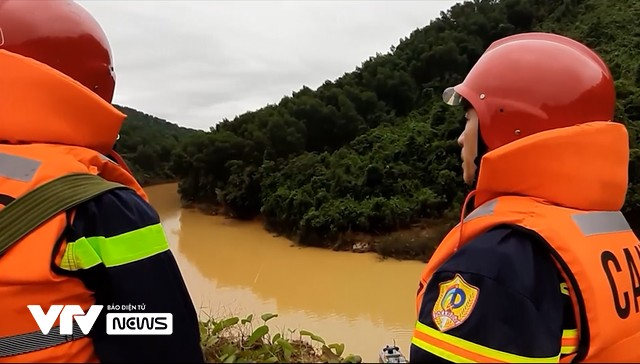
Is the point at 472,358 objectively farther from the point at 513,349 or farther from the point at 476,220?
the point at 476,220

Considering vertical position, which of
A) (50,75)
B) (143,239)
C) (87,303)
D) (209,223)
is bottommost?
(209,223)

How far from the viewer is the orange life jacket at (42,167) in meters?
1.26

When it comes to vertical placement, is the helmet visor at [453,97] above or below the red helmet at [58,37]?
below

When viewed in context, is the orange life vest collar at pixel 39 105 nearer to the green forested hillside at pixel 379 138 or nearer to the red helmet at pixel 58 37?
the red helmet at pixel 58 37

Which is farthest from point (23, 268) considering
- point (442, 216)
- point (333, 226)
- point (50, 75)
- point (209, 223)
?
point (209, 223)

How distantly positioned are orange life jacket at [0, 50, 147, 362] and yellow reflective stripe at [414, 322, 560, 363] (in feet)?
2.39

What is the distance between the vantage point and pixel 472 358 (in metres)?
1.40

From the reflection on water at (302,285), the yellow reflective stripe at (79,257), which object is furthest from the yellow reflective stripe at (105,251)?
Answer: the reflection on water at (302,285)

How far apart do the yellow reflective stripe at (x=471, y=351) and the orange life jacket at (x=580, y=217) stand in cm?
14

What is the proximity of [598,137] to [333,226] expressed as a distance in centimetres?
1738

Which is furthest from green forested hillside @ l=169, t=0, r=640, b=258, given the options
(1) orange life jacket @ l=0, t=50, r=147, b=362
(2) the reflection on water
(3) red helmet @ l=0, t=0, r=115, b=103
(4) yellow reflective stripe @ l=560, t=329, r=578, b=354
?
(1) orange life jacket @ l=0, t=50, r=147, b=362

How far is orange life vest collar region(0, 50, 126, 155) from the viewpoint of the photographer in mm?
1433

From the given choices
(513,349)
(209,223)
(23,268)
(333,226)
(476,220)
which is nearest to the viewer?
(23,268)

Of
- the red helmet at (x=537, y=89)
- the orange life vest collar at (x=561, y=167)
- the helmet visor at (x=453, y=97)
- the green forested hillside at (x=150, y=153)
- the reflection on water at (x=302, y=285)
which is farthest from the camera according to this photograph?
the green forested hillside at (x=150, y=153)
